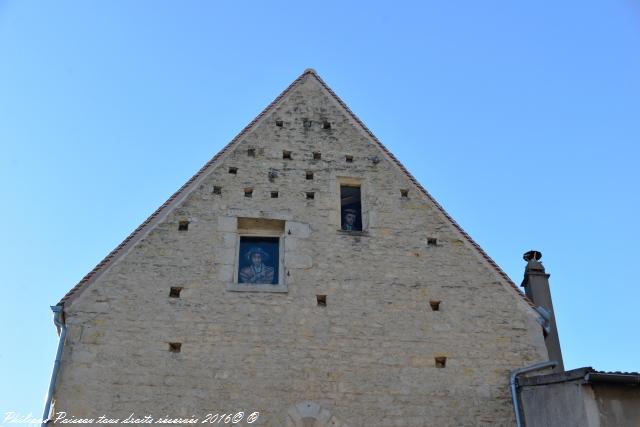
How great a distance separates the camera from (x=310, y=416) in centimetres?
970

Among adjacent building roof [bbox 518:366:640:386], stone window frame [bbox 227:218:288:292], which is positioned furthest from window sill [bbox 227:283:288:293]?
adjacent building roof [bbox 518:366:640:386]

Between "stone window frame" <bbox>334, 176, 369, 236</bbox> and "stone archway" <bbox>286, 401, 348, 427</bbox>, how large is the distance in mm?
2945

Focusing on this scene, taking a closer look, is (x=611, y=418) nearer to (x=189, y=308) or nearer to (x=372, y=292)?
(x=372, y=292)

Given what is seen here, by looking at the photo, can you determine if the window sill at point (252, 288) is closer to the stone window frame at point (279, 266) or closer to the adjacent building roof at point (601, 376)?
the stone window frame at point (279, 266)

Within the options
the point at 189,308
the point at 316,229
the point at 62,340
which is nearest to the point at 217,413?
the point at 189,308

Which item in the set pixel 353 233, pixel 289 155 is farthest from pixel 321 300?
pixel 289 155

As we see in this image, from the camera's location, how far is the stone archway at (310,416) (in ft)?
31.6

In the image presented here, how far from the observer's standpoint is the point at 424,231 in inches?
470

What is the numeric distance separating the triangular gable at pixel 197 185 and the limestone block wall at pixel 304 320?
95 mm

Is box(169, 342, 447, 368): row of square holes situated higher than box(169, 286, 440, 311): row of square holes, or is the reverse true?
box(169, 286, 440, 311): row of square holes

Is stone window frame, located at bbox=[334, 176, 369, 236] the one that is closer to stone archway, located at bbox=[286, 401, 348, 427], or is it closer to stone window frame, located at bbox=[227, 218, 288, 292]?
stone window frame, located at bbox=[227, 218, 288, 292]

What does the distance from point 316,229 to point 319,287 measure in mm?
1089

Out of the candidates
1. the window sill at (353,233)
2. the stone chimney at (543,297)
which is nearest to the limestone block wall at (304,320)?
the window sill at (353,233)

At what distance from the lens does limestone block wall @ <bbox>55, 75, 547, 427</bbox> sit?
9.81 meters
